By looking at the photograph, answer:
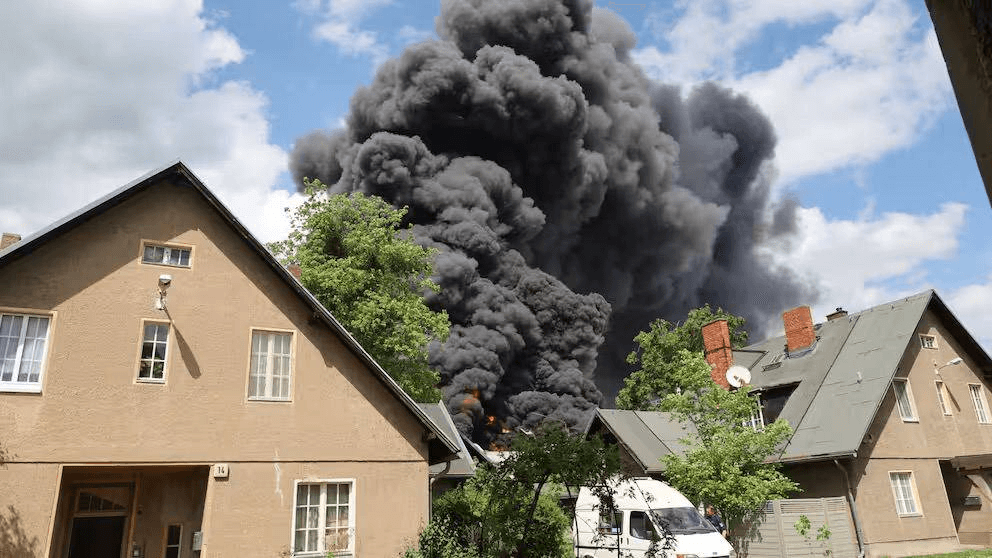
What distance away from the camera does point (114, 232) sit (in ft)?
40.1

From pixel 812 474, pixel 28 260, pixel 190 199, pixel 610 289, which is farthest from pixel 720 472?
pixel 610 289

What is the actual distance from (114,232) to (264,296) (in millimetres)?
2935

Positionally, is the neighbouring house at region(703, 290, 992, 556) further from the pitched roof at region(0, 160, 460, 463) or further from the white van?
the pitched roof at region(0, 160, 460, 463)

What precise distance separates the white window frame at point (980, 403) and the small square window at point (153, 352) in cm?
2620

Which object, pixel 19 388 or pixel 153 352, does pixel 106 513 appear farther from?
pixel 153 352

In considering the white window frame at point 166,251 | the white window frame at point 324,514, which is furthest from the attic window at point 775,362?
the white window frame at point 166,251

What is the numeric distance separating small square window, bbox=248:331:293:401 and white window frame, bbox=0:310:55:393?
3.35m

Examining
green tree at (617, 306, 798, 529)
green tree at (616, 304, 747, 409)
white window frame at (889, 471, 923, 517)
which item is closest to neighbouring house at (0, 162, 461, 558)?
green tree at (617, 306, 798, 529)

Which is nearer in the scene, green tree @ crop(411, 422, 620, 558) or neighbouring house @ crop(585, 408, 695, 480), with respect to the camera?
A: green tree @ crop(411, 422, 620, 558)

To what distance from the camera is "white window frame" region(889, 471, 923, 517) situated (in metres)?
20.0

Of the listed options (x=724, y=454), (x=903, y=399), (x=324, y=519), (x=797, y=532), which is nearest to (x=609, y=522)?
(x=324, y=519)

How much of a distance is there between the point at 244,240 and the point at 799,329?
21.2 metres

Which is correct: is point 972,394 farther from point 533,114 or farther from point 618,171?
point 618,171

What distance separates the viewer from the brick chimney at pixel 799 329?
2512 centimetres
